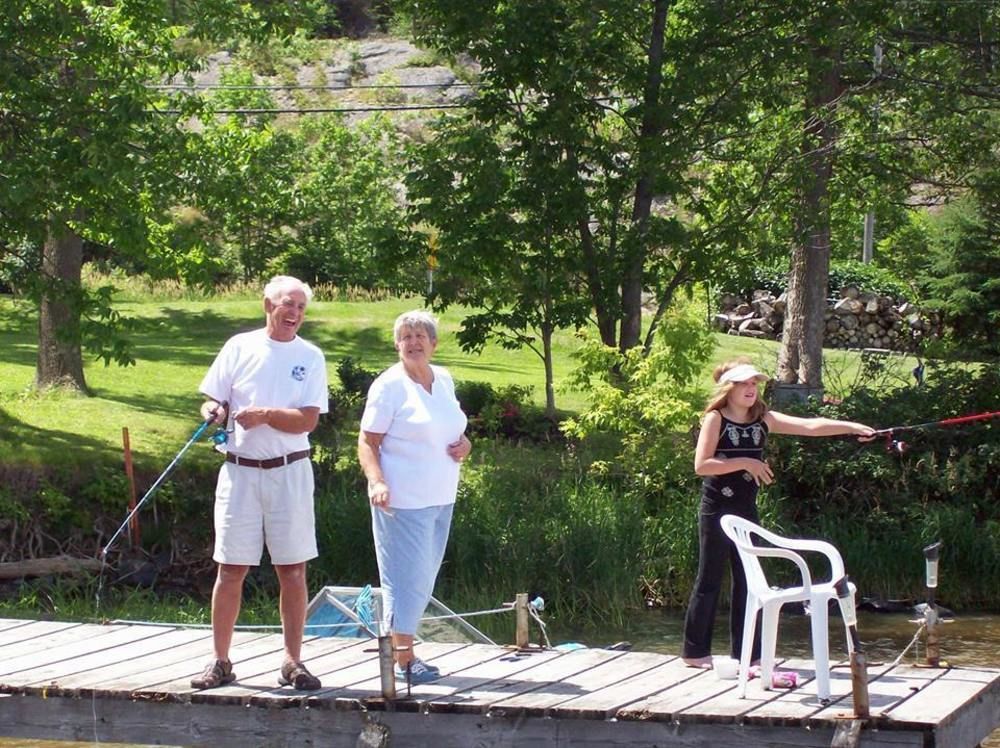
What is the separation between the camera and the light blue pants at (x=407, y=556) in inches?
279

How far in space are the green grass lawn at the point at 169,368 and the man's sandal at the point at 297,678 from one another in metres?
7.75

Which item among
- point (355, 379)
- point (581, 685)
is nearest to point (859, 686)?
point (581, 685)

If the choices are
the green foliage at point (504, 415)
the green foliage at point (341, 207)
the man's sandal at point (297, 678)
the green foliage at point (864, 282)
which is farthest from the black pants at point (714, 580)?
the green foliage at point (864, 282)

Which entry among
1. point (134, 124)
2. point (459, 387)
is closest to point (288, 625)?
point (134, 124)

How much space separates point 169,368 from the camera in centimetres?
2111

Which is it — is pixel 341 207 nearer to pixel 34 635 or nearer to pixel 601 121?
pixel 601 121

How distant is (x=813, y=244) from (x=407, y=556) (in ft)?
44.5

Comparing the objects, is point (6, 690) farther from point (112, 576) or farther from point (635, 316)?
point (635, 316)

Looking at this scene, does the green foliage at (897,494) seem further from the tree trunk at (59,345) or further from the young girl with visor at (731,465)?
the tree trunk at (59,345)

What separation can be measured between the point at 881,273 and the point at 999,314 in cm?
651

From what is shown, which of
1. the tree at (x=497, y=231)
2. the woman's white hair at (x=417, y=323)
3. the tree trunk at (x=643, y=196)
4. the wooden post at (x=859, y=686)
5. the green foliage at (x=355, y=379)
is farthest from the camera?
the tree trunk at (x=643, y=196)

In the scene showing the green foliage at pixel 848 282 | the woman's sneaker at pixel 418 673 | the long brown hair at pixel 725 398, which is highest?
the green foliage at pixel 848 282

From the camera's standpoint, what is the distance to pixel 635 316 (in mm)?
18688

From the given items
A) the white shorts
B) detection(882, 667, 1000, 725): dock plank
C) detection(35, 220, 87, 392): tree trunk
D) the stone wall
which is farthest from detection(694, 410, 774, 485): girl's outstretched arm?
the stone wall
